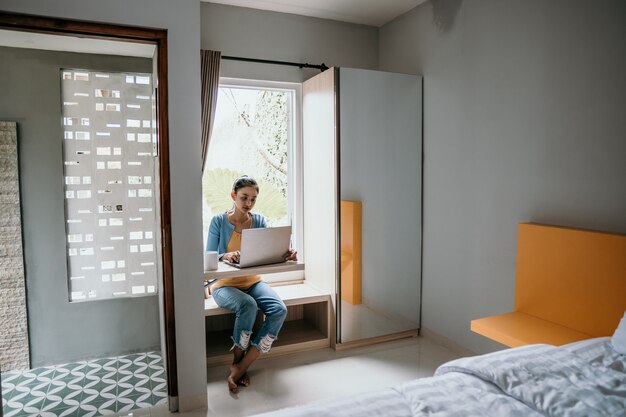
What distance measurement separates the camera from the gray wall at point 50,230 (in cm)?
253

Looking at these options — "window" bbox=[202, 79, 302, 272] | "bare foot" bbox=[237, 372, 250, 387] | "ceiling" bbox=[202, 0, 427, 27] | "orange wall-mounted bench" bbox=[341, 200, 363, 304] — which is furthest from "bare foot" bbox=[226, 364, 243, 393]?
"ceiling" bbox=[202, 0, 427, 27]

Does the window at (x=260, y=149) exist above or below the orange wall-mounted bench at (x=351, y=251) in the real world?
above

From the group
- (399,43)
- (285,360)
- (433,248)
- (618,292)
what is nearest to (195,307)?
(285,360)

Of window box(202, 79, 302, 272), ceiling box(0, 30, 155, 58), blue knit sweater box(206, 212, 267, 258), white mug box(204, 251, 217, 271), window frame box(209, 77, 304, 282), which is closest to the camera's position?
ceiling box(0, 30, 155, 58)

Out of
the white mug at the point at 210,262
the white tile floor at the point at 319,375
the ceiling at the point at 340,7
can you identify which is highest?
the ceiling at the point at 340,7

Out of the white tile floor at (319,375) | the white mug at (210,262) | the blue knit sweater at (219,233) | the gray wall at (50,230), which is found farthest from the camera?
the blue knit sweater at (219,233)

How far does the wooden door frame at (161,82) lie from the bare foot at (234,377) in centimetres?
37

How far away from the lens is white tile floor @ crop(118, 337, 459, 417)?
266cm

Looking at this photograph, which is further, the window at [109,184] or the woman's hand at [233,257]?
the woman's hand at [233,257]

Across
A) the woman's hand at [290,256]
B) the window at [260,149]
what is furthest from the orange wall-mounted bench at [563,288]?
the window at [260,149]

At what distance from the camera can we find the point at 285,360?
10.8 ft

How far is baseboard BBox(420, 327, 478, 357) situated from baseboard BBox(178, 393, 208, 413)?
1.87m

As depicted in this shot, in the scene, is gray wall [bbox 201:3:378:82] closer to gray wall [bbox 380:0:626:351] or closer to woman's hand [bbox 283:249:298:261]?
gray wall [bbox 380:0:626:351]

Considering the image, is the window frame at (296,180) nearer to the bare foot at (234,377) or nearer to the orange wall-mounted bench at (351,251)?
the orange wall-mounted bench at (351,251)
